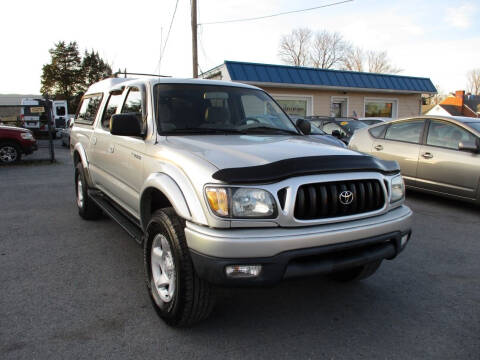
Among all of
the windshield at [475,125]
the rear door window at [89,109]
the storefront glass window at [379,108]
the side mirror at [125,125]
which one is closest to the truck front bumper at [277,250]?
the side mirror at [125,125]

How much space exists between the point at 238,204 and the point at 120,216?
2.09 metres

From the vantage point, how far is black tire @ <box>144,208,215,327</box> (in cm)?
245

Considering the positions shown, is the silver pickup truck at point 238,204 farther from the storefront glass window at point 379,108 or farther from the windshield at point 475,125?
the storefront glass window at point 379,108

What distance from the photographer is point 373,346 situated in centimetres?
254

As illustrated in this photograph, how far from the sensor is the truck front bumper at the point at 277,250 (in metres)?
2.20

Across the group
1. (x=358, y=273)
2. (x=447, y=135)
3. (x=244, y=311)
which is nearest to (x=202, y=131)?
(x=244, y=311)

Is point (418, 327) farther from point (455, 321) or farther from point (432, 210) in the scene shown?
point (432, 210)

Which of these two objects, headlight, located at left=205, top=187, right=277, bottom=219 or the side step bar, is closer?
headlight, located at left=205, top=187, right=277, bottom=219

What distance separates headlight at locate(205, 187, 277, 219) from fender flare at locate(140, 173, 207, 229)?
11 centimetres

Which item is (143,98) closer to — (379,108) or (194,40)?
(194,40)

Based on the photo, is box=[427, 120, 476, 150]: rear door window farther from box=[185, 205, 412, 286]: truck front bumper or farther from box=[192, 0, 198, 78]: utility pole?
box=[192, 0, 198, 78]: utility pole

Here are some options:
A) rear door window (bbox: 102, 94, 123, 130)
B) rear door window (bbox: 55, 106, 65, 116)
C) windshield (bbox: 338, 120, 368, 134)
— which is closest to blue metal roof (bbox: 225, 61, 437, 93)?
windshield (bbox: 338, 120, 368, 134)

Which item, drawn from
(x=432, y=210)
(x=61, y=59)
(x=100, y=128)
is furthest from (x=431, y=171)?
(x=61, y=59)

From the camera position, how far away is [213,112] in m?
3.65
